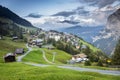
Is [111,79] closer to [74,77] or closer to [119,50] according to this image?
[74,77]

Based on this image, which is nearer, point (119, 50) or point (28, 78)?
point (28, 78)

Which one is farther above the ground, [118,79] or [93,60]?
[118,79]

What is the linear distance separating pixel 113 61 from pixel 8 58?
54.7m

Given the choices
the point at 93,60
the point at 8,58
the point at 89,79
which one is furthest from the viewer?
the point at 93,60

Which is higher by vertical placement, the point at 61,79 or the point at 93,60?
the point at 61,79

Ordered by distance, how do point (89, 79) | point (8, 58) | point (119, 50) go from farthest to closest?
1. point (8, 58)
2. point (119, 50)
3. point (89, 79)

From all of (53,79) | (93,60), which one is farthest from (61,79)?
(93,60)

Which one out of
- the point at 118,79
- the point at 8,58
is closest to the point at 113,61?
the point at 8,58

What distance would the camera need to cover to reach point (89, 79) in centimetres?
5750

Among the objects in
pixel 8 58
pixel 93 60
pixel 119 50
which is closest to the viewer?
pixel 119 50

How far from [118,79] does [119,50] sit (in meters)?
68.9

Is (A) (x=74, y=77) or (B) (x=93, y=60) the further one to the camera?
(B) (x=93, y=60)

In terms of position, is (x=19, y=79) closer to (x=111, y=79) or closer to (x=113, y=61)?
(x=111, y=79)

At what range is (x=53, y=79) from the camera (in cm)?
5806
